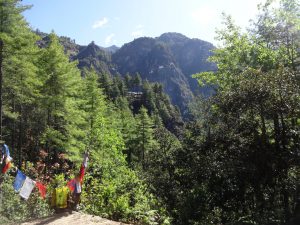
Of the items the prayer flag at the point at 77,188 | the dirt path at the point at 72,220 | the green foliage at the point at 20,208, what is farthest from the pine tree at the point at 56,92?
the dirt path at the point at 72,220

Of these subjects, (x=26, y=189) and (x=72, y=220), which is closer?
(x=72, y=220)

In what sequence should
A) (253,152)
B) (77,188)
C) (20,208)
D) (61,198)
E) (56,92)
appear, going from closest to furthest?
(253,152)
(61,198)
(77,188)
(20,208)
(56,92)

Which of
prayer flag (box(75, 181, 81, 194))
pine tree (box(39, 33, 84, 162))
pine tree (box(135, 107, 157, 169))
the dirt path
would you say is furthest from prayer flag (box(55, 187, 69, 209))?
pine tree (box(135, 107, 157, 169))

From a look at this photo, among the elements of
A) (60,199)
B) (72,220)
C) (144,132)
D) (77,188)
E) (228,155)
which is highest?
(228,155)

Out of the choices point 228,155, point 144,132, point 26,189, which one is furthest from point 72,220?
point 144,132

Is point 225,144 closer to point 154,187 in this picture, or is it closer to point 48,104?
point 154,187

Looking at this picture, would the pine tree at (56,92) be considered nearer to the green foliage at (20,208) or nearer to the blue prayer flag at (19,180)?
the green foliage at (20,208)

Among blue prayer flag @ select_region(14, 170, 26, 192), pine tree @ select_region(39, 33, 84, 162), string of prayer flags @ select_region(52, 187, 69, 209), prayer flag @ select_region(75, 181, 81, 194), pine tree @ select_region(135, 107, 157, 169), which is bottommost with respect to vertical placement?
pine tree @ select_region(135, 107, 157, 169)

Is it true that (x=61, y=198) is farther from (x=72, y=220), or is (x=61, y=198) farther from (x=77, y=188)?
(x=72, y=220)

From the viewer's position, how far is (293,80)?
1205 cm

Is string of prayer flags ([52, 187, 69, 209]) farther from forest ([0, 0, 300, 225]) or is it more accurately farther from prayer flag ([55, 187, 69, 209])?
forest ([0, 0, 300, 225])

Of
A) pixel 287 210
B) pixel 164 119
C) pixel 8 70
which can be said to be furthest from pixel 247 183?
pixel 164 119

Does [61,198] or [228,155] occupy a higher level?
[228,155]

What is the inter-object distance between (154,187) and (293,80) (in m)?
6.84
